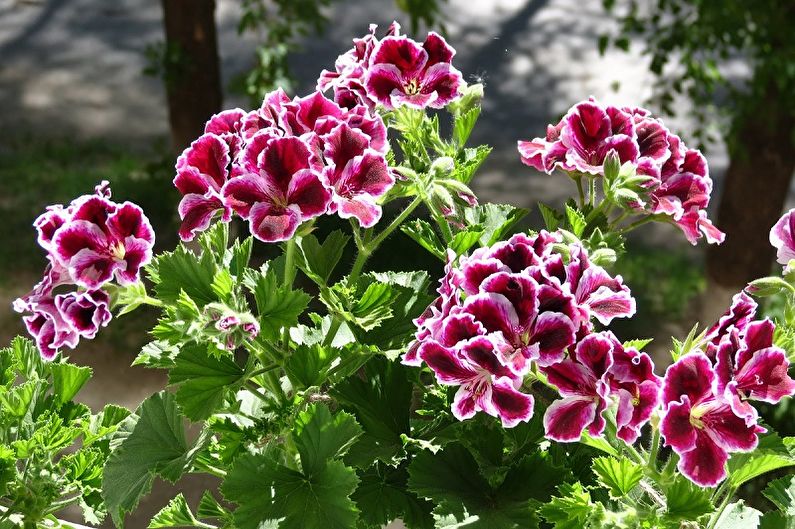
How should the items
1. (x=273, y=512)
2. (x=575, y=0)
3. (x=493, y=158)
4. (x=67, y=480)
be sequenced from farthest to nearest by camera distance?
(x=575, y=0) → (x=493, y=158) → (x=67, y=480) → (x=273, y=512)

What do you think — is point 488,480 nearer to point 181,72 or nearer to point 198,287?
point 198,287

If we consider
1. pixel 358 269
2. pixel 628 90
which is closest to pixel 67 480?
pixel 358 269

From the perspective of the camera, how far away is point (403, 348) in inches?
37.4

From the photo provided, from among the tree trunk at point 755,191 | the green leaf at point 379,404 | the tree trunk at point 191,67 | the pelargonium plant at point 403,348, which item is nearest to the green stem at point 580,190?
the pelargonium plant at point 403,348

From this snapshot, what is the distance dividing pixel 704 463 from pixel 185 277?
43 centimetres

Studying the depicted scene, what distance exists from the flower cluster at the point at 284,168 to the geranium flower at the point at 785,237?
32cm

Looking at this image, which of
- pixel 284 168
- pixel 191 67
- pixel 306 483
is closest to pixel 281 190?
pixel 284 168

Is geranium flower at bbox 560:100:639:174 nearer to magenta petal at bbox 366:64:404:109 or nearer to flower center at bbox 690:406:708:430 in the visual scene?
magenta petal at bbox 366:64:404:109

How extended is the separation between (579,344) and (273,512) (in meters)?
0.28

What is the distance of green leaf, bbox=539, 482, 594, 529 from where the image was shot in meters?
0.77

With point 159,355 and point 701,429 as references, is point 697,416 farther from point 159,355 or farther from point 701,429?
point 159,355

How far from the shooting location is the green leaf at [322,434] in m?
0.83

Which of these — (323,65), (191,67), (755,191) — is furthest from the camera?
(323,65)

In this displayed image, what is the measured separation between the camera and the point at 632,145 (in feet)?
3.02
